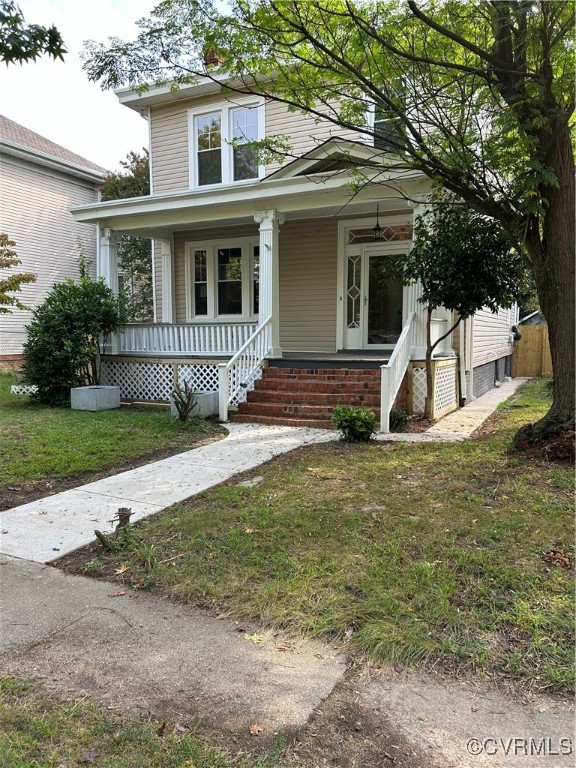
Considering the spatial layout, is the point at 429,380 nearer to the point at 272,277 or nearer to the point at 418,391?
the point at 418,391

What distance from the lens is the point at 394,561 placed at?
A: 11.3 ft

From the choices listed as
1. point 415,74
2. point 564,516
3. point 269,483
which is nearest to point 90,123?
point 415,74

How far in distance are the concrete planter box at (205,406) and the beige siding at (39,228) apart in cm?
1025

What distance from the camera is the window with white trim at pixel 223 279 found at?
1293 centimetres

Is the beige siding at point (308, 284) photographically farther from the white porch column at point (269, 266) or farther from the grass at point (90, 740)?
the grass at point (90, 740)

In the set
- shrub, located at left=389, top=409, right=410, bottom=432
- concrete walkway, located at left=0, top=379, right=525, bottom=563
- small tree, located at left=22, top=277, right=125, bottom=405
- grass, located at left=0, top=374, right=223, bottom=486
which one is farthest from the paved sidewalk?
small tree, located at left=22, top=277, right=125, bottom=405

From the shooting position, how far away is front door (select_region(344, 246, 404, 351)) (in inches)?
451

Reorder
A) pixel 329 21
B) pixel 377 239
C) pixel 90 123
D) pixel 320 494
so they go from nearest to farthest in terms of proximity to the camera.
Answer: pixel 320 494 < pixel 329 21 < pixel 90 123 < pixel 377 239

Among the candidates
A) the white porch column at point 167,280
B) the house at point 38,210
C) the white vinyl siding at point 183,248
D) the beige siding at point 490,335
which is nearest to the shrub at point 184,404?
the white vinyl siding at point 183,248

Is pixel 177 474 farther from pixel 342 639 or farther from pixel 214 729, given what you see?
pixel 214 729

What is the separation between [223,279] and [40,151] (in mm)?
9467

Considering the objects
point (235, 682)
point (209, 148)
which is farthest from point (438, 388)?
point (209, 148)

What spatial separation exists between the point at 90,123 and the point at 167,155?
664 centimetres

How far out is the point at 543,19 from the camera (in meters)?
4.99
